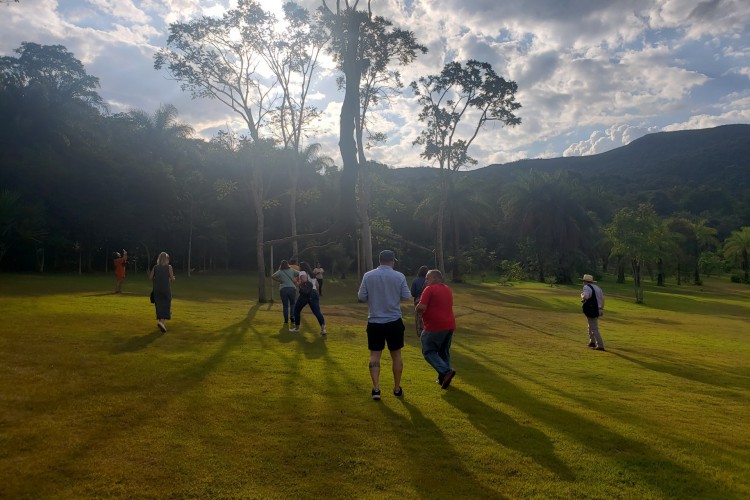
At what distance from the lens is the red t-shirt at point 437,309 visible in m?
7.25

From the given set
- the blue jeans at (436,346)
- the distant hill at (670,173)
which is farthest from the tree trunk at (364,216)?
the distant hill at (670,173)

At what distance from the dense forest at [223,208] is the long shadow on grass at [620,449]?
811 centimetres

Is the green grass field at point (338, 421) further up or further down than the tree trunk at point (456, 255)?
further down

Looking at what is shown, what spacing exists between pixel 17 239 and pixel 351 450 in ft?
113

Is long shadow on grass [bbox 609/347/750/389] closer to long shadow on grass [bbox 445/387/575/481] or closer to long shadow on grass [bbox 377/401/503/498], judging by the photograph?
long shadow on grass [bbox 445/387/575/481]

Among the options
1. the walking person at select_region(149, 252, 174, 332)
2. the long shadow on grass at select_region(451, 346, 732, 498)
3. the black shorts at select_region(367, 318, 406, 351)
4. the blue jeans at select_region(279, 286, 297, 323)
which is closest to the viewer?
the long shadow on grass at select_region(451, 346, 732, 498)

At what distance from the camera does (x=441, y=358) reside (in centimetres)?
766

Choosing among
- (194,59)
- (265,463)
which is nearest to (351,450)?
→ (265,463)

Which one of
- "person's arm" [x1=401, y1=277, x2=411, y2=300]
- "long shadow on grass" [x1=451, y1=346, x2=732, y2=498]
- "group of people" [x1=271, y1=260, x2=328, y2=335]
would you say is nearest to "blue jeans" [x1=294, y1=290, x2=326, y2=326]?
"group of people" [x1=271, y1=260, x2=328, y2=335]

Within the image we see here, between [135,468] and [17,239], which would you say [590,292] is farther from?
[17,239]

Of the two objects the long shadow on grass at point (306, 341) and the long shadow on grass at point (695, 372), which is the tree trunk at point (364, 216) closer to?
the long shadow on grass at point (306, 341)

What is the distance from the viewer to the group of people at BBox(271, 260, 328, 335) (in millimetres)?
12648

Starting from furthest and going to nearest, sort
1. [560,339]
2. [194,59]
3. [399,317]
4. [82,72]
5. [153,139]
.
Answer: [82,72] < [153,139] < [194,59] < [560,339] < [399,317]

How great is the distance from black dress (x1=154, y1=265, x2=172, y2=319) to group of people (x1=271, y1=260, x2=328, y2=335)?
2.75 metres
